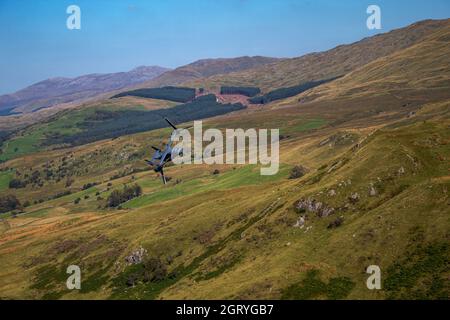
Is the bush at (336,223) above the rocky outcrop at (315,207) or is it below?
below

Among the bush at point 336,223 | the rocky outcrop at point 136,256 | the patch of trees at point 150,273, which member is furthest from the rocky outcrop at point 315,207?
the rocky outcrop at point 136,256

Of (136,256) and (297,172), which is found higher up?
(297,172)

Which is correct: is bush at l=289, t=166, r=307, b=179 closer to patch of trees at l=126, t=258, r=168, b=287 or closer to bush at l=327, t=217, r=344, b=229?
patch of trees at l=126, t=258, r=168, b=287

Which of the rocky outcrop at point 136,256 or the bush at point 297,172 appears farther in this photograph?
the bush at point 297,172

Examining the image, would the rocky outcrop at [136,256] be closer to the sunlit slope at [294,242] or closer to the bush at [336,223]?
the sunlit slope at [294,242]

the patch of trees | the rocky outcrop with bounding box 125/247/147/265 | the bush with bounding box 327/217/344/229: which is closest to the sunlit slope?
the patch of trees

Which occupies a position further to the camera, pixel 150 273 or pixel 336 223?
pixel 150 273
